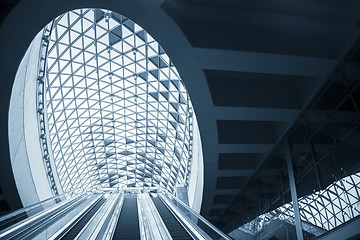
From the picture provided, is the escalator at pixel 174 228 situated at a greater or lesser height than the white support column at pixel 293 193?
lesser

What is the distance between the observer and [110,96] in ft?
98.1

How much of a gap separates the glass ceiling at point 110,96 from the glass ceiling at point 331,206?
11.6 metres

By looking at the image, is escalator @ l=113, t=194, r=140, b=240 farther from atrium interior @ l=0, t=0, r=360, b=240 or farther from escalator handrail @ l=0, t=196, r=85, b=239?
escalator handrail @ l=0, t=196, r=85, b=239

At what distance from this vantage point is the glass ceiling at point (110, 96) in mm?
22031

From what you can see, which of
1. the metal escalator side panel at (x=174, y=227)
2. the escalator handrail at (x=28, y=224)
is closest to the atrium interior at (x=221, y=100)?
the escalator handrail at (x=28, y=224)

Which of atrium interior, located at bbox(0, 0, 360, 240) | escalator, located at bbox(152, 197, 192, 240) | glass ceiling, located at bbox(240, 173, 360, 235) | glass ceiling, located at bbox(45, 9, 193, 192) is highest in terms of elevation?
A: glass ceiling, located at bbox(45, 9, 193, 192)

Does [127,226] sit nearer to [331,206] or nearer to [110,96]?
[331,206]

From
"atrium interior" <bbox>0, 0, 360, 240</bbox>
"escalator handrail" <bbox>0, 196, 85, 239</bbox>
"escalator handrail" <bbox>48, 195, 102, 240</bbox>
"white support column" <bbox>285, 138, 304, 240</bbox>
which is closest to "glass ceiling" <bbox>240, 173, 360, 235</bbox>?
"atrium interior" <bbox>0, 0, 360, 240</bbox>

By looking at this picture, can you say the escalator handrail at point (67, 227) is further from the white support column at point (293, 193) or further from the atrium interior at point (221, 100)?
the white support column at point (293, 193)

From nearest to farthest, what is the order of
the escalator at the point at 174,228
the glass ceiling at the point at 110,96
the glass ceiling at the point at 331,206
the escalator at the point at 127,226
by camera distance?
1. the glass ceiling at the point at 331,206
2. the escalator at the point at 174,228
3. the escalator at the point at 127,226
4. the glass ceiling at the point at 110,96

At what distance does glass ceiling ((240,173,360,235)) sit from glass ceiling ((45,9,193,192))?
11611 mm

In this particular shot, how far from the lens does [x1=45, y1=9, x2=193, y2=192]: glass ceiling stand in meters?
22.0

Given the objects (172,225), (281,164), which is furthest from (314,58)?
(172,225)

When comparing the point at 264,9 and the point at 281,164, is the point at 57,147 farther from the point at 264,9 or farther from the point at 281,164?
the point at 264,9
